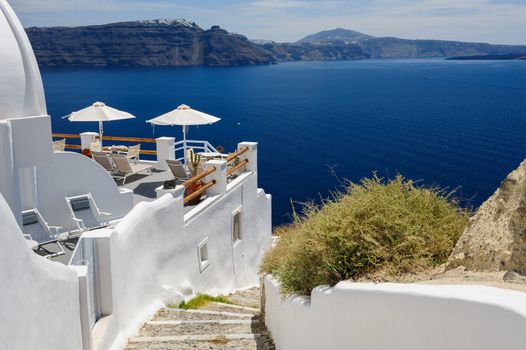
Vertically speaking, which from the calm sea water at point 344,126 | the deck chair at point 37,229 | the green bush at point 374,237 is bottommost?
the calm sea water at point 344,126

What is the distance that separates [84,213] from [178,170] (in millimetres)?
4206

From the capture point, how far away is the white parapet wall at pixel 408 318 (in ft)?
11.8

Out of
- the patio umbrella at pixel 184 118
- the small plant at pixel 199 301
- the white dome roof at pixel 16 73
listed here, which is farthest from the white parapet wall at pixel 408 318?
the patio umbrella at pixel 184 118

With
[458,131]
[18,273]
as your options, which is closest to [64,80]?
[458,131]

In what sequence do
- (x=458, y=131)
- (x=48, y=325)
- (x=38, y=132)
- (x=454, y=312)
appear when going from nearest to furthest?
(x=454, y=312), (x=48, y=325), (x=38, y=132), (x=458, y=131)

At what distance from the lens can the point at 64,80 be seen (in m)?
150

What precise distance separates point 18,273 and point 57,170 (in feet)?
23.7

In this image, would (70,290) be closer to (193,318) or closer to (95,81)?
(193,318)

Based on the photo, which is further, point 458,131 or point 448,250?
point 458,131

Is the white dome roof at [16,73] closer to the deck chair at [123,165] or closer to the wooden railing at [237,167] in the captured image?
the deck chair at [123,165]

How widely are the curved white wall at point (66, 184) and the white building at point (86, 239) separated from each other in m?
A: 0.02

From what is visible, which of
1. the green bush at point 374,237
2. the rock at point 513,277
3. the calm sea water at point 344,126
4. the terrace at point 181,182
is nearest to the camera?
the rock at point 513,277

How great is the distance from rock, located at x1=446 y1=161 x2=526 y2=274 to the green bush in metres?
0.49

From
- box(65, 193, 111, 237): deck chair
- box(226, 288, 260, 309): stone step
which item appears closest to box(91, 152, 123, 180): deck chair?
box(65, 193, 111, 237): deck chair
